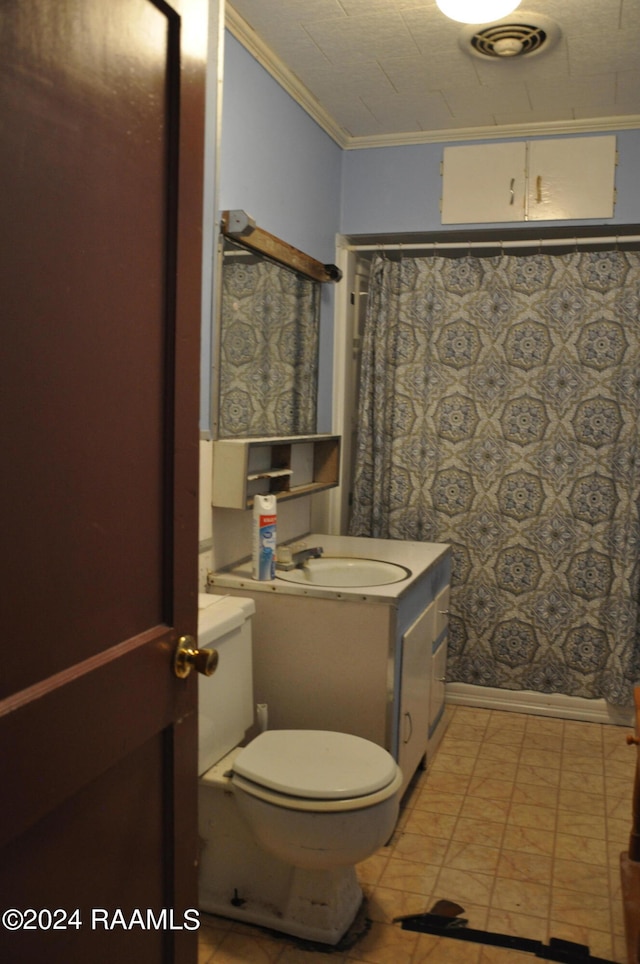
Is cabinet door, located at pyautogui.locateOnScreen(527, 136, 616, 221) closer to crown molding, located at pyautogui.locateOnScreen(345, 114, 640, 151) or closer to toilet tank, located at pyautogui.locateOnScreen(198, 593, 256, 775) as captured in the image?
crown molding, located at pyautogui.locateOnScreen(345, 114, 640, 151)

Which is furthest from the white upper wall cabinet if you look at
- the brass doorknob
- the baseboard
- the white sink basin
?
the brass doorknob

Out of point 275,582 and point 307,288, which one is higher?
point 307,288

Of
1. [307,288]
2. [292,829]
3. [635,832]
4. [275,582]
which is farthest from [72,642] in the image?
[307,288]

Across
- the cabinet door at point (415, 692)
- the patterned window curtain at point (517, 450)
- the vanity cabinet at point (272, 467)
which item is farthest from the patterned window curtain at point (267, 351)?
the cabinet door at point (415, 692)

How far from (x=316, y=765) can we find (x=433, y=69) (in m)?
2.25

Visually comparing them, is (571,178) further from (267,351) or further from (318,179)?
(267,351)

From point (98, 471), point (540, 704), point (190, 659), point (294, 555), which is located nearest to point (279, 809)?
point (190, 659)

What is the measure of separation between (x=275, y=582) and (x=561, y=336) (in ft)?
5.37

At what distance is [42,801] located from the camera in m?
0.88

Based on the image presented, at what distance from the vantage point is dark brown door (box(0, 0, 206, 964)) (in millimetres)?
838

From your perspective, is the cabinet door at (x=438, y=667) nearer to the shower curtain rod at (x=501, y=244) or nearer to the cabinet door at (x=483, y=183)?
the shower curtain rod at (x=501, y=244)

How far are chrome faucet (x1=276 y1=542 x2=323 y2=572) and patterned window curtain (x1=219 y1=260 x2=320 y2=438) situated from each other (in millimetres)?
411

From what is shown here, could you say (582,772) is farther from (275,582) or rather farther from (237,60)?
(237,60)

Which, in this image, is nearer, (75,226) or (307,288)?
(75,226)
